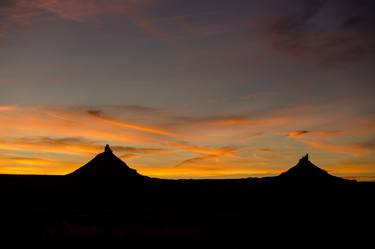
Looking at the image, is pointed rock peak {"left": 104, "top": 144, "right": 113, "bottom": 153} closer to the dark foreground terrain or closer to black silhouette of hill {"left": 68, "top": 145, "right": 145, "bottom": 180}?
black silhouette of hill {"left": 68, "top": 145, "right": 145, "bottom": 180}

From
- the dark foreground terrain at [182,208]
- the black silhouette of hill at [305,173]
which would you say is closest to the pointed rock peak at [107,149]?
the dark foreground terrain at [182,208]

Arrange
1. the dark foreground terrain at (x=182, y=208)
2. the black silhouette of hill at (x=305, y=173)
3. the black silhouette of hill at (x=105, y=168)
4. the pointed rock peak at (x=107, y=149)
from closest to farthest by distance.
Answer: the dark foreground terrain at (x=182, y=208) → the black silhouette of hill at (x=305, y=173) → the black silhouette of hill at (x=105, y=168) → the pointed rock peak at (x=107, y=149)

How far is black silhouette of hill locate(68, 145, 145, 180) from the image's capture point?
1072 inches

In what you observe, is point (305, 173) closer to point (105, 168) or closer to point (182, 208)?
point (182, 208)

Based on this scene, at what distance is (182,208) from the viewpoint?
27328 millimetres

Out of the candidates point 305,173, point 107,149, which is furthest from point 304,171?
point 107,149

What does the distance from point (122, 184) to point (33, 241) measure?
780cm

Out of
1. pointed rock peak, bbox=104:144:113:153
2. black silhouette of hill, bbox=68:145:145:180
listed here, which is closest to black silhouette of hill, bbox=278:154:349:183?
black silhouette of hill, bbox=68:145:145:180

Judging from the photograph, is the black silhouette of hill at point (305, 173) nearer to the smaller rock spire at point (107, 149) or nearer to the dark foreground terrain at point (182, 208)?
the dark foreground terrain at point (182, 208)

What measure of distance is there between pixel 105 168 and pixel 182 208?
16.8 feet

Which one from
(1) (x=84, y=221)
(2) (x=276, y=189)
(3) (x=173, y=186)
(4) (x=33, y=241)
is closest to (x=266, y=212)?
(2) (x=276, y=189)

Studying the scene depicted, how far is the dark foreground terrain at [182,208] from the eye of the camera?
861 inches

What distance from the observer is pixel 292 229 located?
75.9ft

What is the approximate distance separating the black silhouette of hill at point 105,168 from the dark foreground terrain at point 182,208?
0.06m
